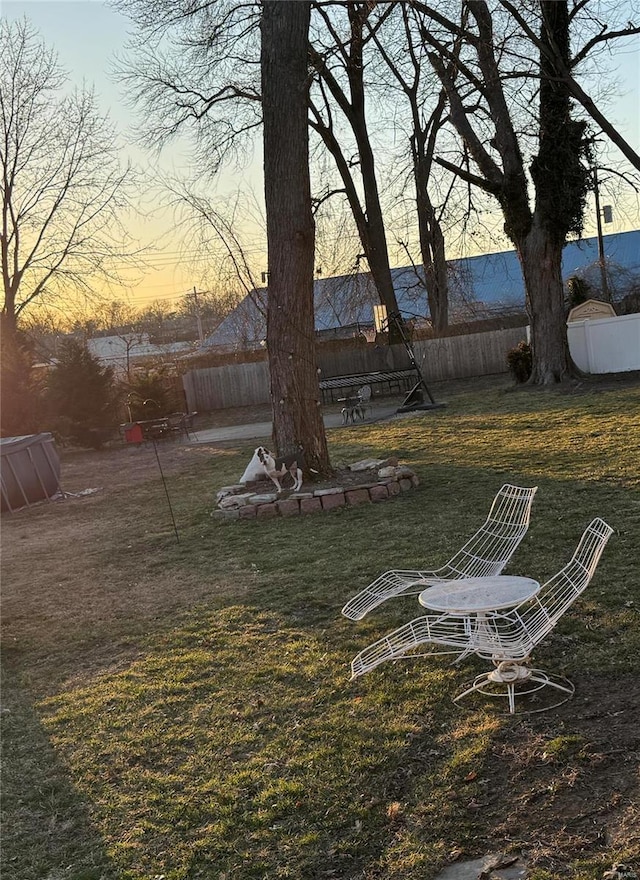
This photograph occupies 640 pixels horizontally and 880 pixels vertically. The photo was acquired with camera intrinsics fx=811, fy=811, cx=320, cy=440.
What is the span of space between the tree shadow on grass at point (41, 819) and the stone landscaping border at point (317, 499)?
4.93 m

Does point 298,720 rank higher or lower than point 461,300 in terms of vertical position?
higher

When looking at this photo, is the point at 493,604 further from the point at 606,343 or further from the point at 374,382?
the point at 374,382

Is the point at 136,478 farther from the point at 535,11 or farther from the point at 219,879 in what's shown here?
the point at 219,879

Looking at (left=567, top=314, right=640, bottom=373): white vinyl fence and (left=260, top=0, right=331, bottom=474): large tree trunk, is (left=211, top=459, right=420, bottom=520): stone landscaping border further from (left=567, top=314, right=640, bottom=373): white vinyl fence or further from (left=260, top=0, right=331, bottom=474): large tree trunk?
(left=567, top=314, right=640, bottom=373): white vinyl fence

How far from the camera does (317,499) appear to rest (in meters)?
9.14

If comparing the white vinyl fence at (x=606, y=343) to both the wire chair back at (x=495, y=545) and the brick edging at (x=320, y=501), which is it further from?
the wire chair back at (x=495, y=545)

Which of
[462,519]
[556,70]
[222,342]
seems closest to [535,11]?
[556,70]

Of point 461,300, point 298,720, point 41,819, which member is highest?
point 41,819

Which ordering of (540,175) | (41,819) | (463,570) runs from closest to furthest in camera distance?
(41,819) < (463,570) < (540,175)

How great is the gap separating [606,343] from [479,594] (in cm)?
1682

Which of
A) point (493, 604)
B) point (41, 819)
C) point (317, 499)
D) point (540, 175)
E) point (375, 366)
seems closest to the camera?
point (41, 819)

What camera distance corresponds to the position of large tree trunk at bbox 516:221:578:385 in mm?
17000

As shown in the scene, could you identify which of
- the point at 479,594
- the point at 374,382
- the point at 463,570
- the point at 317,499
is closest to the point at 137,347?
the point at 374,382

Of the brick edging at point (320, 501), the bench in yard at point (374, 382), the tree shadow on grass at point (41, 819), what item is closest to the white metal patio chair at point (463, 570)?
the tree shadow on grass at point (41, 819)
